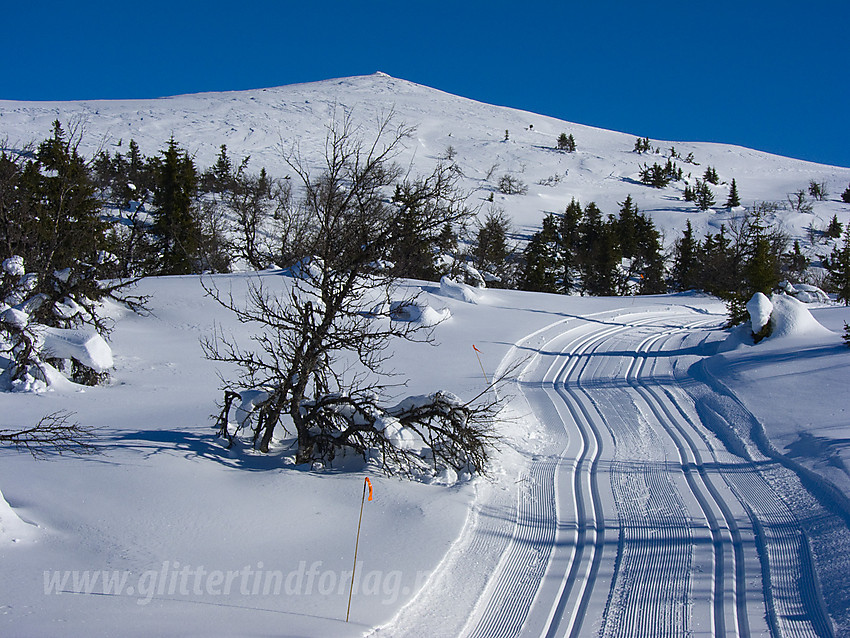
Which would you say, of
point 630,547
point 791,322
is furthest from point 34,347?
point 791,322

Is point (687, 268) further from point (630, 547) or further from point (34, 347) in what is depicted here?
point (34, 347)

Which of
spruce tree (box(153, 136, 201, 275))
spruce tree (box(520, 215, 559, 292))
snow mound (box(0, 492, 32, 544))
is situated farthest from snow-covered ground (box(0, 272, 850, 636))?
spruce tree (box(520, 215, 559, 292))

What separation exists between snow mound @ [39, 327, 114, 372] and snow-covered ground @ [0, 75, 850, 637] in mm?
639

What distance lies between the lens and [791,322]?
17.1m

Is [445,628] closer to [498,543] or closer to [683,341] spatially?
[498,543]

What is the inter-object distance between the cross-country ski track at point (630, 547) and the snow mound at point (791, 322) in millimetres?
7022

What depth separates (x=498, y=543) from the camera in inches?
280

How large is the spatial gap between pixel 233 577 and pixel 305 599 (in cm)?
73

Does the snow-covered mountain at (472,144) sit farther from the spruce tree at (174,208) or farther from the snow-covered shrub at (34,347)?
the snow-covered shrub at (34,347)

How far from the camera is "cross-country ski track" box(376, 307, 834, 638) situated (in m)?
5.66

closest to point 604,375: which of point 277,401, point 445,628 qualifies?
point 277,401

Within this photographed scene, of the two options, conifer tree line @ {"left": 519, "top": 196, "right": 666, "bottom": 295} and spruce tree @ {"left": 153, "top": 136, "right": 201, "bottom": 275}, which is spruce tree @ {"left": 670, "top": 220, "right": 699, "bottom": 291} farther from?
spruce tree @ {"left": 153, "top": 136, "right": 201, "bottom": 275}

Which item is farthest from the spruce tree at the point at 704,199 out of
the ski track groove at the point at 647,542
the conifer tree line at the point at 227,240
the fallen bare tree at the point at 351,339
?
the fallen bare tree at the point at 351,339

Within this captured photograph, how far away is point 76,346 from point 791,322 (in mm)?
18308
